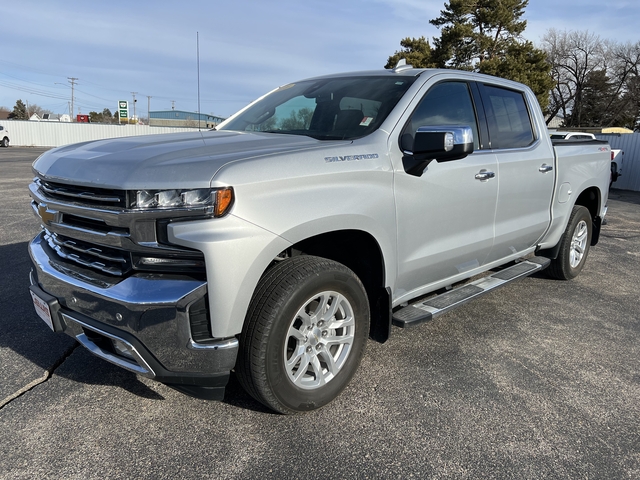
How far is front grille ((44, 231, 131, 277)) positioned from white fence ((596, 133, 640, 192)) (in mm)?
18615

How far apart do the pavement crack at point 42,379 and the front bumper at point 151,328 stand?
2.41 feet

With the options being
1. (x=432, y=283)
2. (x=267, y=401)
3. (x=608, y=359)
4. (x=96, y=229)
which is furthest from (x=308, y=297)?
(x=608, y=359)

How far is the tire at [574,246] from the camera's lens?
5082 mm

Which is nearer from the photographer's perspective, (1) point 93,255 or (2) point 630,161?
(1) point 93,255

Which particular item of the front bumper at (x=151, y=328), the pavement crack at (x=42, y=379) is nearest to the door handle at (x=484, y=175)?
the front bumper at (x=151, y=328)

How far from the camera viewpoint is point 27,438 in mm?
2479

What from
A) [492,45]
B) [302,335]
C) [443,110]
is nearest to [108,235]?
[302,335]

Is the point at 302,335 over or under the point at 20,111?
under

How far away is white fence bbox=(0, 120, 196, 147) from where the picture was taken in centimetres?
4291

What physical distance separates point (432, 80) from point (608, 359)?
7.54ft

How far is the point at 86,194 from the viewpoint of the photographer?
2.40m

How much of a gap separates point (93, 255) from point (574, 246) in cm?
480

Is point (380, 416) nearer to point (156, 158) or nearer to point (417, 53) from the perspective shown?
point (156, 158)

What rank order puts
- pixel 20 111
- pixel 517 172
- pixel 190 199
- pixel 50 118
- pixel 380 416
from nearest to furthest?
pixel 190 199 → pixel 380 416 → pixel 517 172 → pixel 50 118 → pixel 20 111
